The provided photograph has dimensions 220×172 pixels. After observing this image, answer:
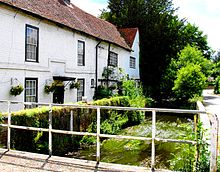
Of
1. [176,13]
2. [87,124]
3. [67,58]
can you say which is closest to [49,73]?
[67,58]

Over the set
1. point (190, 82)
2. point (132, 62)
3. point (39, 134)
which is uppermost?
point (132, 62)

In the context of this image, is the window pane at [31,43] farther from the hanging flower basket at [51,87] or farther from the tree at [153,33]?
the tree at [153,33]

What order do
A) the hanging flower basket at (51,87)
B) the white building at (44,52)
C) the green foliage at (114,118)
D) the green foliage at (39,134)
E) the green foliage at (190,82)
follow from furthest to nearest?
1. the green foliage at (190,82)
2. the hanging flower basket at (51,87)
3. the green foliage at (114,118)
4. the white building at (44,52)
5. the green foliage at (39,134)

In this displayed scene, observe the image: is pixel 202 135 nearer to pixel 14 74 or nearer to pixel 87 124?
pixel 87 124

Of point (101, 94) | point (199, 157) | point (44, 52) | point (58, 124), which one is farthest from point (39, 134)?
point (101, 94)

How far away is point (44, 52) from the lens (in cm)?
1402

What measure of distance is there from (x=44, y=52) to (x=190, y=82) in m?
14.4

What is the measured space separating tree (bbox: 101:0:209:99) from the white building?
12589mm

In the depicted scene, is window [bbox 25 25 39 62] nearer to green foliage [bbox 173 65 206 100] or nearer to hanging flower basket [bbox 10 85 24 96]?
hanging flower basket [bbox 10 85 24 96]

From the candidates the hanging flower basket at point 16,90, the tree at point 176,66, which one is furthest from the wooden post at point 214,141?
the tree at point 176,66

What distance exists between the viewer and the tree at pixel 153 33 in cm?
3244

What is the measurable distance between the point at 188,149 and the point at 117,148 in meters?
6.50

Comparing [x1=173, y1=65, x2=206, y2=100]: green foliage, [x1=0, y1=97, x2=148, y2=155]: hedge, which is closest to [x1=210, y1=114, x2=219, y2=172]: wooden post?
[x1=0, y1=97, x2=148, y2=155]: hedge

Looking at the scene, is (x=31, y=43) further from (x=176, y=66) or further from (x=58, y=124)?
(x=176, y=66)
